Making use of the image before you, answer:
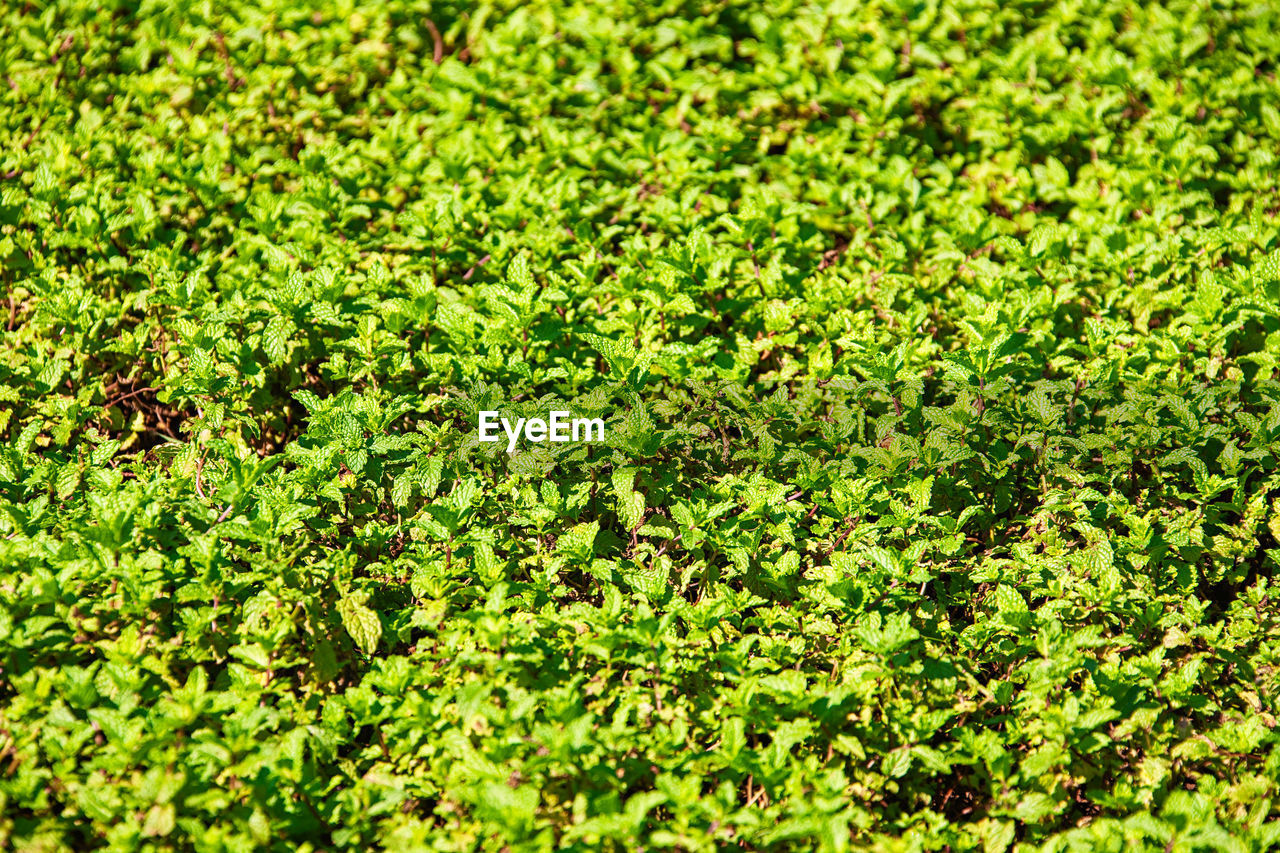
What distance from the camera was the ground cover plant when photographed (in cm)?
219

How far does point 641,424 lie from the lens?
2861 mm

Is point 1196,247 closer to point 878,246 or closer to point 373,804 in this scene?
point 878,246

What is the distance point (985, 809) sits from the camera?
2.31 metres

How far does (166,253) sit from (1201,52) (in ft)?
15.4

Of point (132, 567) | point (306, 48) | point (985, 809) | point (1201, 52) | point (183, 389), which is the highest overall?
point (306, 48)

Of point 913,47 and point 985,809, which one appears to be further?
point 913,47

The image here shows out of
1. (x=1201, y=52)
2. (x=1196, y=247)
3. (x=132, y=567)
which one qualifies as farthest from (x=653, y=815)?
(x=1201, y=52)

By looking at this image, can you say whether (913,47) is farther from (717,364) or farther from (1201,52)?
(717,364)

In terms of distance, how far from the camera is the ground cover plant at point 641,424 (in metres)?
2.19

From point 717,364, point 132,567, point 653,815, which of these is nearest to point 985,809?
point 653,815

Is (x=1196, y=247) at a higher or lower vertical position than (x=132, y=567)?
higher

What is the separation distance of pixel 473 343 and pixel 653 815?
5.36ft

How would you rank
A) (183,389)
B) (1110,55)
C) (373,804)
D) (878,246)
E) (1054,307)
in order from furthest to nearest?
(1110,55), (878,246), (1054,307), (183,389), (373,804)

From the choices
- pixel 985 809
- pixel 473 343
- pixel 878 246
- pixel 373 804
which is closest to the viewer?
pixel 373 804
